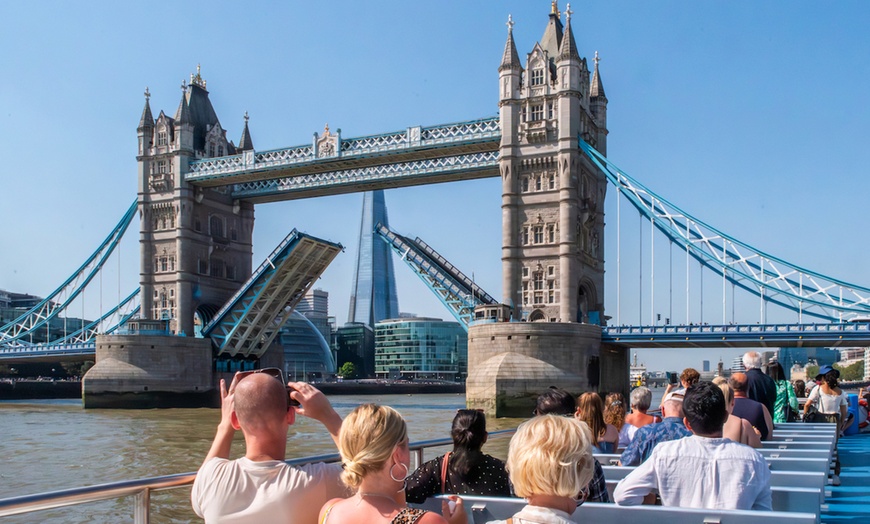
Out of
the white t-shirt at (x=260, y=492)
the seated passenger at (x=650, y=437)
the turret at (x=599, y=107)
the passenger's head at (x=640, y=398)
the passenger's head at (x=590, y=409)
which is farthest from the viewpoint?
the turret at (x=599, y=107)

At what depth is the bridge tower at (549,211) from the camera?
31906 mm

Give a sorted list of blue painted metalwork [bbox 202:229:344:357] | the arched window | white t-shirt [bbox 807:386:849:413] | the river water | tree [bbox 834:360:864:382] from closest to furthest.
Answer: white t-shirt [bbox 807:386:849:413] → the river water → blue painted metalwork [bbox 202:229:344:357] → the arched window → tree [bbox 834:360:864:382]

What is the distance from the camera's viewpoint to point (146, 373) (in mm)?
38500

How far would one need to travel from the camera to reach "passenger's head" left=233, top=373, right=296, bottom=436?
3.10m

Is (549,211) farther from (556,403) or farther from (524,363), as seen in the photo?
(556,403)

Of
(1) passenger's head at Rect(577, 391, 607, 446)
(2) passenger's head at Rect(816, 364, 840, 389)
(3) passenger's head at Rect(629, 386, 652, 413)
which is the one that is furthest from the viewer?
(2) passenger's head at Rect(816, 364, 840, 389)

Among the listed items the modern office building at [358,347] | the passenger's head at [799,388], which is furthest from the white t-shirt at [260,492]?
the modern office building at [358,347]

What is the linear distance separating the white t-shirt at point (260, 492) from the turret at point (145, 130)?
138 ft

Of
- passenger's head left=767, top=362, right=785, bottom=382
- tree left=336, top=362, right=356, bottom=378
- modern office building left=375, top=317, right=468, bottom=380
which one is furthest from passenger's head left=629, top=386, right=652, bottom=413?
tree left=336, top=362, right=356, bottom=378

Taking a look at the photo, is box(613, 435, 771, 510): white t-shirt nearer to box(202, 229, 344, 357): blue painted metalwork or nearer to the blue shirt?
the blue shirt

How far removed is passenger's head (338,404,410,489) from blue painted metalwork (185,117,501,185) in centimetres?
3221

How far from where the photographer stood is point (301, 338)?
98.1 meters

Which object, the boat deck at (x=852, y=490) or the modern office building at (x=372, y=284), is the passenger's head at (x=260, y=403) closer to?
the boat deck at (x=852, y=490)

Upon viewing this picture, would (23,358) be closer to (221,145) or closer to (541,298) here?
(221,145)
